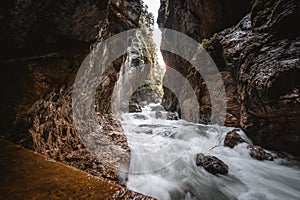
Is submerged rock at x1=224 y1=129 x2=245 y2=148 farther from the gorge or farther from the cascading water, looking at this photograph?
the cascading water

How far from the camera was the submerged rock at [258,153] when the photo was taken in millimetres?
4588

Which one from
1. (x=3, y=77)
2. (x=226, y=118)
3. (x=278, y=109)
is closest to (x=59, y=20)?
(x=3, y=77)

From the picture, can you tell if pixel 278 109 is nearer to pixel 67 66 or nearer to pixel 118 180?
pixel 118 180

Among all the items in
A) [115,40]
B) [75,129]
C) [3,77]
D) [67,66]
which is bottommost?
[75,129]

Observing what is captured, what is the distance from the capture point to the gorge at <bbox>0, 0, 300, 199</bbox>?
240cm

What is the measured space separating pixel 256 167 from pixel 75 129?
5.44m

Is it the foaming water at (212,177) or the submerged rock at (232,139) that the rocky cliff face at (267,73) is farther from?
the foaming water at (212,177)

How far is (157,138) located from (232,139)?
3692mm

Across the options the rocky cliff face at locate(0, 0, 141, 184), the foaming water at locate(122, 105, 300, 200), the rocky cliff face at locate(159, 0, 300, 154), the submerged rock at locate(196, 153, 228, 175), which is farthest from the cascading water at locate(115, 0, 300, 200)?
the rocky cliff face at locate(0, 0, 141, 184)

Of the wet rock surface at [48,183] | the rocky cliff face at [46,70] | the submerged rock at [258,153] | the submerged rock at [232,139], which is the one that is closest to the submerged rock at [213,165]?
the submerged rock at [258,153]

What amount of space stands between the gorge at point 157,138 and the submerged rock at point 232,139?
0.12 ft

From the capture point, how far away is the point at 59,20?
273cm

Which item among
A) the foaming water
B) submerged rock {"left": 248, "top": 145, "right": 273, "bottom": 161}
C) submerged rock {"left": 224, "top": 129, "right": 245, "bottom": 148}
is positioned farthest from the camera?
submerged rock {"left": 224, "top": 129, "right": 245, "bottom": 148}

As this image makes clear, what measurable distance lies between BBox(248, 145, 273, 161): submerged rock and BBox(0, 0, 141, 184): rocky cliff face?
4573 millimetres
